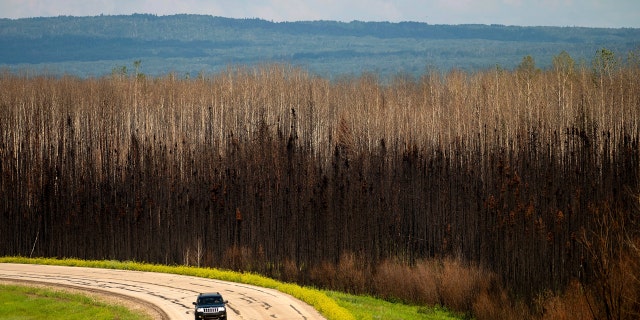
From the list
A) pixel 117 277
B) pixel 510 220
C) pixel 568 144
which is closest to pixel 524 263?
pixel 510 220

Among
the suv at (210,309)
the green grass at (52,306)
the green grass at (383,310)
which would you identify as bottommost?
the green grass at (383,310)

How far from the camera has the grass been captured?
46438mm

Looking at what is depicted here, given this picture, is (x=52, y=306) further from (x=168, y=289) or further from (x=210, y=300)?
(x=210, y=300)

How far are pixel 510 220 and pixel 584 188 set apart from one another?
467cm

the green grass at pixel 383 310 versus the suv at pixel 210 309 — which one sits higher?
the suv at pixel 210 309

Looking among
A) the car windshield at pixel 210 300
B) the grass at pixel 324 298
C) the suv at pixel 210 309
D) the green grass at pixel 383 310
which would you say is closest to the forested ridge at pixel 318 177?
the green grass at pixel 383 310

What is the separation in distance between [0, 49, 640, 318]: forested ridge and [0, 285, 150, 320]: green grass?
1574 centimetres

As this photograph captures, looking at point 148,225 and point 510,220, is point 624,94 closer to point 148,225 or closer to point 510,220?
point 510,220

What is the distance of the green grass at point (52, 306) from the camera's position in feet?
150

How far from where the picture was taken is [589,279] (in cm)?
5141

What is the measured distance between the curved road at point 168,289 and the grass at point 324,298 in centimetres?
78

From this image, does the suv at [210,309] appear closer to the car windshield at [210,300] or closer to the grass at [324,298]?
the car windshield at [210,300]

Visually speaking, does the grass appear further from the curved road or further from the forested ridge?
the forested ridge

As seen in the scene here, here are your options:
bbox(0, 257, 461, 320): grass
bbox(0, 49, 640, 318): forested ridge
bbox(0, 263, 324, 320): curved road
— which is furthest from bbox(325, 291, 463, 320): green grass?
bbox(0, 263, 324, 320): curved road
